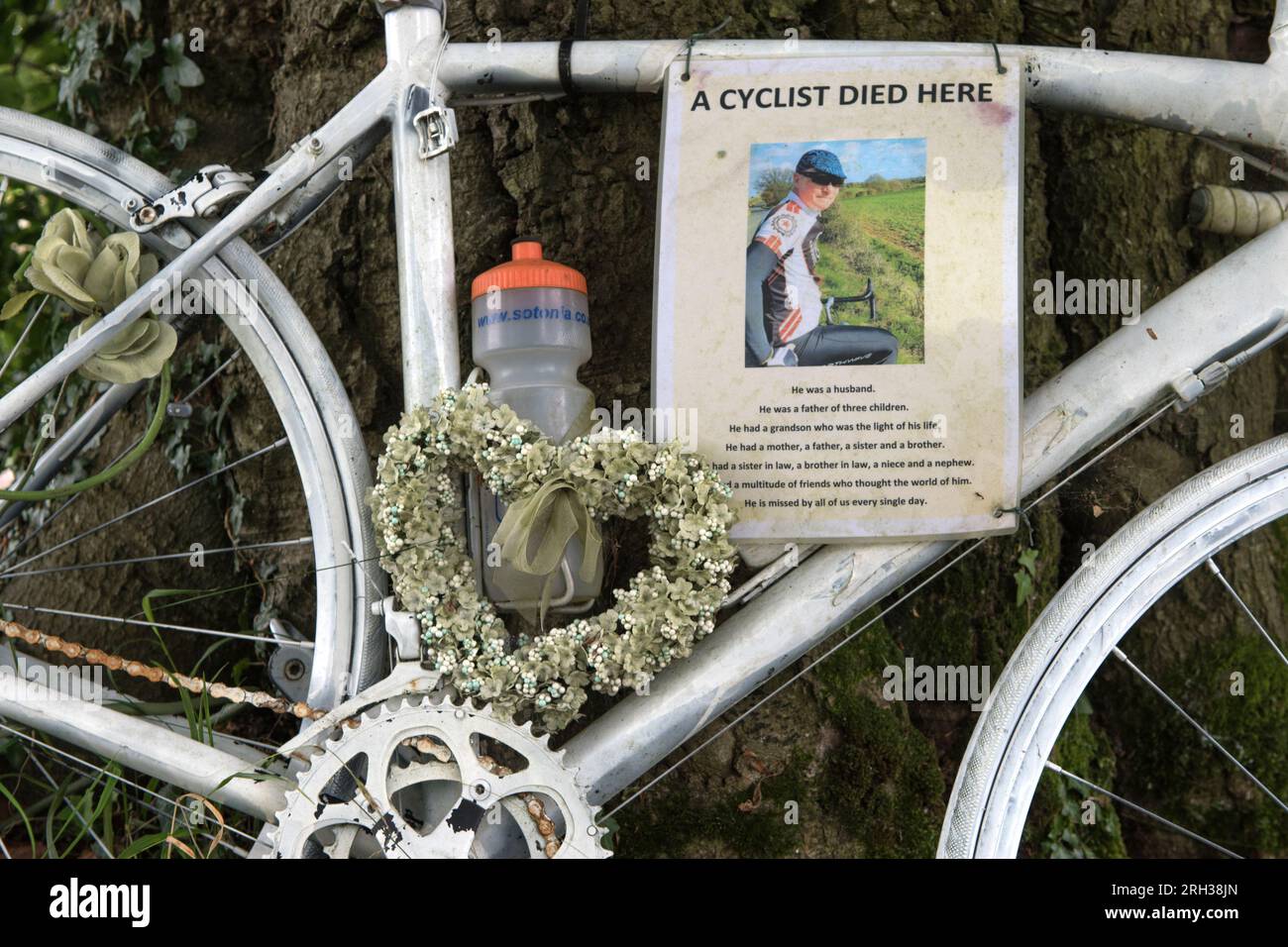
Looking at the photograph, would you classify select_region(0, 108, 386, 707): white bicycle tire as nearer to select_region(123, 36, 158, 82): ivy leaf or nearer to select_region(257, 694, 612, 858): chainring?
select_region(257, 694, 612, 858): chainring

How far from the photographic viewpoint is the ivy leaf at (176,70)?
232 cm

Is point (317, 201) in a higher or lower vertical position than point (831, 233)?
higher

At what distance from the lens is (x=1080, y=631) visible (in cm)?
168

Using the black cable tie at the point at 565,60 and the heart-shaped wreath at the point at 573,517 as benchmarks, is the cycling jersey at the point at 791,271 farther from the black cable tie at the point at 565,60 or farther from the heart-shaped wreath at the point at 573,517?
the black cable tie at the point at 565,60

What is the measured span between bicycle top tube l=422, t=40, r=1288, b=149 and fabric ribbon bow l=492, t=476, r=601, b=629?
0.62m

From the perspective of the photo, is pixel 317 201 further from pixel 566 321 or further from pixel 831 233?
pixel 831 233

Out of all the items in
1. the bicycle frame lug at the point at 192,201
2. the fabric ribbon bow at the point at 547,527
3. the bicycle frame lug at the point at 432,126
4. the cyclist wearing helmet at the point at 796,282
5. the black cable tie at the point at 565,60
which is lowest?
the fabric ribbon bow at the point at 547,527

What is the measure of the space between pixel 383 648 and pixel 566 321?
544mm

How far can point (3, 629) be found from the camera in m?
1.76

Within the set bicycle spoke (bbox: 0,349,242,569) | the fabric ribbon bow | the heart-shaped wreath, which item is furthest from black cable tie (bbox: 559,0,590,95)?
bicycle spoke (bbox: 0,349,242,569)

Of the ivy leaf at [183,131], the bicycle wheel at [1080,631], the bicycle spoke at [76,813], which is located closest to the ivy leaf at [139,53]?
the ivy leaf at [183,131]
